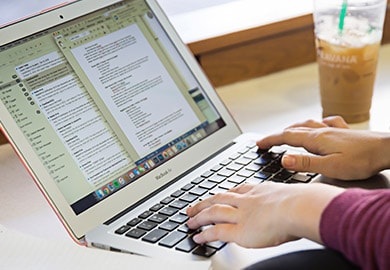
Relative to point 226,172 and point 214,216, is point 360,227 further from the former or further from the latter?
point 226,172

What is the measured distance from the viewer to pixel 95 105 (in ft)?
3.11

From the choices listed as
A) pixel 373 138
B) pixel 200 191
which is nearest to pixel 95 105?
pixel 200 191

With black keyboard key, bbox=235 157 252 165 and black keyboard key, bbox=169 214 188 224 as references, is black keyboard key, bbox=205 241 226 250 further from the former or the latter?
Result: black keyboard key, bbox=235 157 252 165

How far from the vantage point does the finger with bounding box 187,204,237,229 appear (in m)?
0.81

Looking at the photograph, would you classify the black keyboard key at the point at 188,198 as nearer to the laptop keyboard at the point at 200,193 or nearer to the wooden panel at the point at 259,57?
the laptop keyboard at the point at 200,193

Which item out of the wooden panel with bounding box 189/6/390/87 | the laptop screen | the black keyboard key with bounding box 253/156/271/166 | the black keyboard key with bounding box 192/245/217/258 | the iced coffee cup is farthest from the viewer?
the wooden panel with bounding box 189/6/390/87

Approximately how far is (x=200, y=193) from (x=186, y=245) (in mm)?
130

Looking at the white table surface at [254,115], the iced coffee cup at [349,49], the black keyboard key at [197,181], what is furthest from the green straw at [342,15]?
the black keyboard key at [197,181]

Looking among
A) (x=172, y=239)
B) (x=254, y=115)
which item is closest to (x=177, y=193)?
(x=172, y=239)

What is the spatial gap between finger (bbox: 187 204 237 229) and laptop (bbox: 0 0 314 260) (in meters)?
0.02

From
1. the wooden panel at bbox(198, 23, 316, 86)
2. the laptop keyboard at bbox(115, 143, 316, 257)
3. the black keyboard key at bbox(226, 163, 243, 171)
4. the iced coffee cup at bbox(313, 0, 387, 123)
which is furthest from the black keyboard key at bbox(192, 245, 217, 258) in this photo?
the wooden panel at bbox(198, 23, 316, 86)

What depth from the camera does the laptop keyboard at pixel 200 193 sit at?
32.2 inches

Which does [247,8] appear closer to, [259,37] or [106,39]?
[259,37]

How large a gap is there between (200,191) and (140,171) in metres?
0.09
